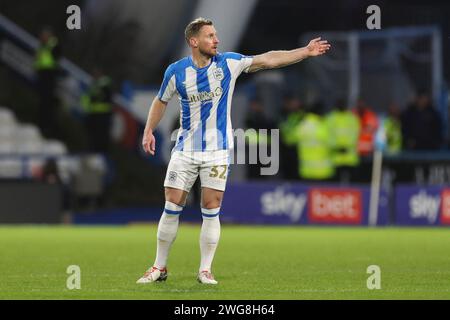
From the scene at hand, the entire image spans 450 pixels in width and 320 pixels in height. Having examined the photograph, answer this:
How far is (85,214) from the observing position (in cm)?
2567

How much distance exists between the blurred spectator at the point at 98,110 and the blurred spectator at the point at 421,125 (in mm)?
6422

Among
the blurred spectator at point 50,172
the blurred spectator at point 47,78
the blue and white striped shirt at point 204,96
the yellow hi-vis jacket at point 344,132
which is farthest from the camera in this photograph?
the blurred spectator at point 47,78

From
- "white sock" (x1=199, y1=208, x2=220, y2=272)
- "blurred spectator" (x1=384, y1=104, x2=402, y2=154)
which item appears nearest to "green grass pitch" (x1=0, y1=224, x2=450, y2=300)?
"white sock" (x1=199, y1=208, x2=220, y2=272)

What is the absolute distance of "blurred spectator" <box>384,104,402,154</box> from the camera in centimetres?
2650

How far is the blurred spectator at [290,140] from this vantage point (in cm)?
2522

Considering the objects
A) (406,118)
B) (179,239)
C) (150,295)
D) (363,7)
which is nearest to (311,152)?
(406,118)

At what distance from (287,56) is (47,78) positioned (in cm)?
1716

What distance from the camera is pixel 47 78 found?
27828 mm

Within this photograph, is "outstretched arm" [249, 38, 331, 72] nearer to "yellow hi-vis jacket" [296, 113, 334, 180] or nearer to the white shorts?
the white shorts

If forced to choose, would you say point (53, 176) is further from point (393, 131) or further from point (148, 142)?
point (148, 142)

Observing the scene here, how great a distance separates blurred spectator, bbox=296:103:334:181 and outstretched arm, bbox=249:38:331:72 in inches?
520

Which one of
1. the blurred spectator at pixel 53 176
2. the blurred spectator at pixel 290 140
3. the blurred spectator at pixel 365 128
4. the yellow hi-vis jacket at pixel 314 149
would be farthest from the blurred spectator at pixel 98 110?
the blurred spectator at pixel 365 128

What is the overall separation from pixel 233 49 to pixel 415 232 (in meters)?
10.5

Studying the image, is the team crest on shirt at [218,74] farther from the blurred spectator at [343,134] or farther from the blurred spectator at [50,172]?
the blurred spectator at [343,134]
